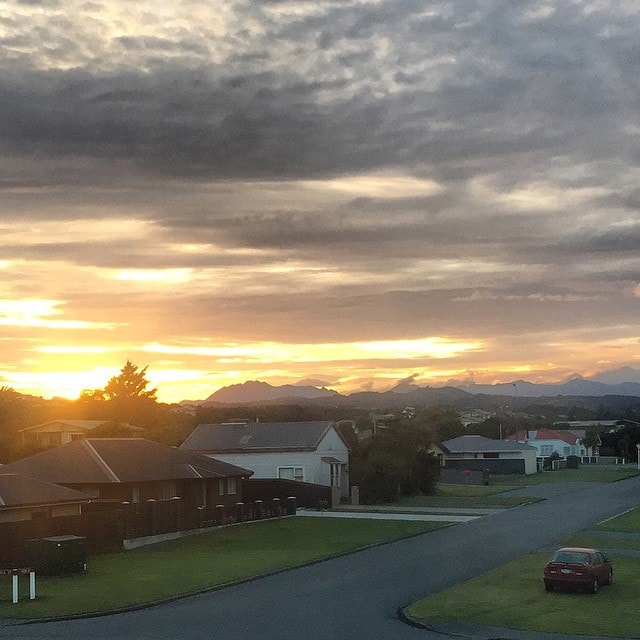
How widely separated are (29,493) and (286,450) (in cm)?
3362

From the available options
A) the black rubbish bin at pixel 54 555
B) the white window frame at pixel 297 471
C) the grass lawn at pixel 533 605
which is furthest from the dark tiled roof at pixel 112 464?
the grass lawn at pixel 533 605

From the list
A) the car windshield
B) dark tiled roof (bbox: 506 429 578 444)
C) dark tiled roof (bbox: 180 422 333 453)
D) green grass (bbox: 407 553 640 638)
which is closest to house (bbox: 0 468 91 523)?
green grass (bbox: 407 553 640 638)

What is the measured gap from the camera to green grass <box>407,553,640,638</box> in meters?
26.3

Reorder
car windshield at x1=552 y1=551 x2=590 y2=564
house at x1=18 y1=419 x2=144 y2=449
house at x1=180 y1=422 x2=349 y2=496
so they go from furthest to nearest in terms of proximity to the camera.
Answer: house at x1=18 y1=419 x2=144 y2=449 < house at x1=180 y1=422 x2=349 y2=496 < car windshield at x1=552 y1=551 x2=590 y2=564

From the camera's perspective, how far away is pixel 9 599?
30.8 meters

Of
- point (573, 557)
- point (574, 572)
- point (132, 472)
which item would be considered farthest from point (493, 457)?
point (574, 572)

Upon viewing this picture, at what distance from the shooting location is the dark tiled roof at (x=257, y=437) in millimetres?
74312

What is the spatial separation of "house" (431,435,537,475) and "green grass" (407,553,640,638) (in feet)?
275

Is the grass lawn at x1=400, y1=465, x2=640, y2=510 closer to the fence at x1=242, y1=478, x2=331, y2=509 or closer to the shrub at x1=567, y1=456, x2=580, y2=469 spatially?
the fence at x1=242, y1=478, x2=331, y2=509

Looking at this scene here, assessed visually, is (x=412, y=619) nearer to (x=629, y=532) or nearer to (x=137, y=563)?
(x=137, y=563)

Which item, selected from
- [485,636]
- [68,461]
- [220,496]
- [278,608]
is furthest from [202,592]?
[220,496]

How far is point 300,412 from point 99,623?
163 metres

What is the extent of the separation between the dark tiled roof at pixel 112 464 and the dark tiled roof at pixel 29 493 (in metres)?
7.60

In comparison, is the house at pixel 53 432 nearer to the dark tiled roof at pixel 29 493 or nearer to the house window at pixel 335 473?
the house window at pixel 335 473
